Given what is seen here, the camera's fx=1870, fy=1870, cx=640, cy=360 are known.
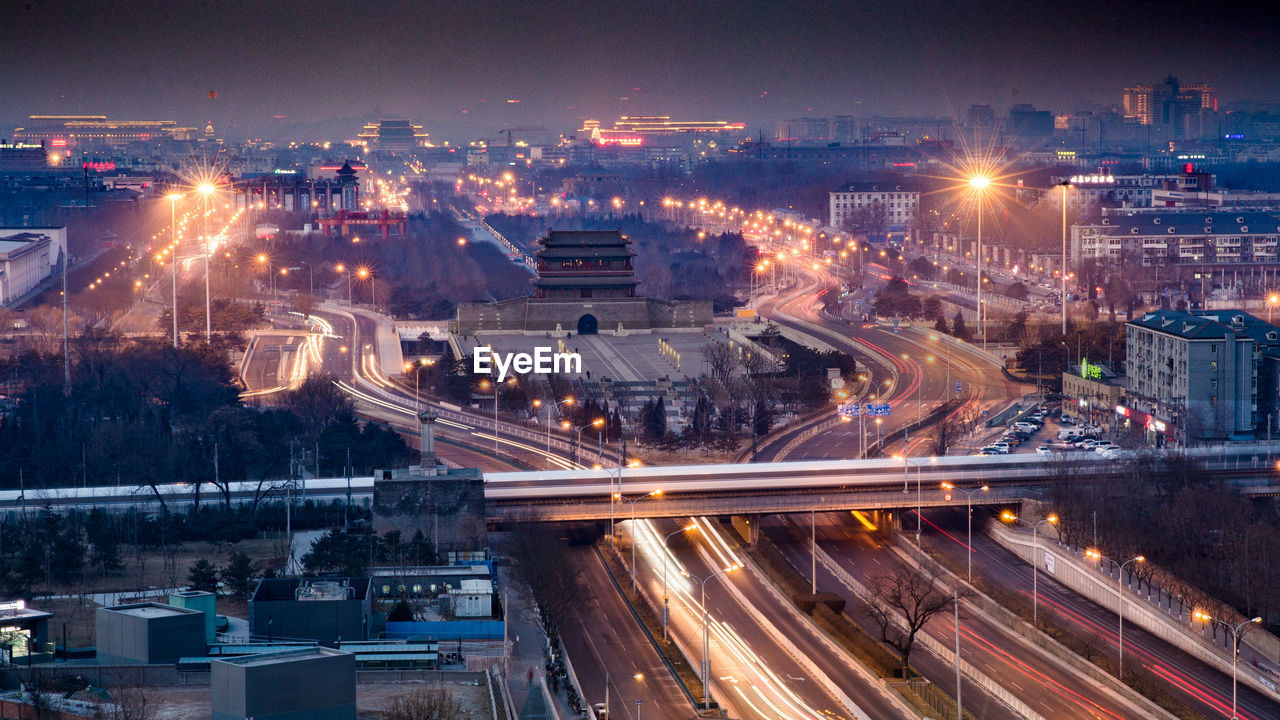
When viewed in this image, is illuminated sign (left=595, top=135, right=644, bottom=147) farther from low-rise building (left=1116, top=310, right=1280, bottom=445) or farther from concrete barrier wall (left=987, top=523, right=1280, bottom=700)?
concrete barrier wall (left=987, top=523, right=1280, bottom=700)

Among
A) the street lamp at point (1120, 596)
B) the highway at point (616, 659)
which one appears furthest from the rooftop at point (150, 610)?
the street lamp at point (1120, 596)

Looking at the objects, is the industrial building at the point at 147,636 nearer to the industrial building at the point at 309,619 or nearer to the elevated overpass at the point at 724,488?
the industrial building at the point at 309,619

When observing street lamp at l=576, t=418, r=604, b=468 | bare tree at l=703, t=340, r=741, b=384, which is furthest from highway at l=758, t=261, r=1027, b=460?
street lamp at l=576, t=418, r=604, b=468

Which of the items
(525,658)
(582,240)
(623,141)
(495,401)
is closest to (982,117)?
(623,141)

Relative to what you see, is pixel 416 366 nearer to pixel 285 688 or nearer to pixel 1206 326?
pixel 1206 326

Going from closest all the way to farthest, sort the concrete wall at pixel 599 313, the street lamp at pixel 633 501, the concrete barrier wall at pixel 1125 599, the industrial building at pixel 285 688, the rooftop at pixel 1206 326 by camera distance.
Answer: the industrial building at pixel 285 688
the concrete barrier wall at pixel 1125 599
the street lamp at pixel 633 501
the rooftop at pixel 1206 326
the concrete wall at pixel 599 313

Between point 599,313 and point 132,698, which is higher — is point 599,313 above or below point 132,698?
above
